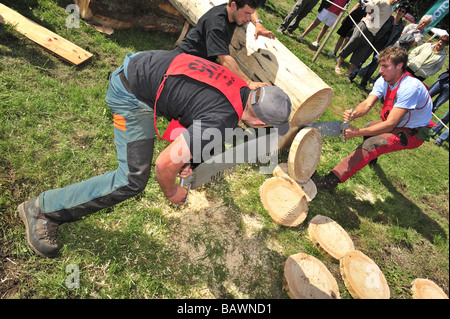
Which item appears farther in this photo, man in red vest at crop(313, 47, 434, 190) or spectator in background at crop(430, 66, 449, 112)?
spectator in background at crop(430, 66, 449, 112)

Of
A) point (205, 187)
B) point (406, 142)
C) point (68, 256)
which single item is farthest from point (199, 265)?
point (406, 142)

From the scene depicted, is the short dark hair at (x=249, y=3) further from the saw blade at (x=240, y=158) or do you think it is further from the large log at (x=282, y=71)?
the saw blade at (x=240, y=158)

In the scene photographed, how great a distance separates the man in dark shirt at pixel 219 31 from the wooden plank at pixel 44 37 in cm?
198

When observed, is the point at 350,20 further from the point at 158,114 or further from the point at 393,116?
the point at 158,114

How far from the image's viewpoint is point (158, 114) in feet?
8.29

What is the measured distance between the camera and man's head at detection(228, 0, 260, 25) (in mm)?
3389

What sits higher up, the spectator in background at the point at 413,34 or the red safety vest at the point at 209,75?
the spectator in background at the point at 413,34

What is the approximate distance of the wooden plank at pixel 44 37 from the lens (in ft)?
14.2

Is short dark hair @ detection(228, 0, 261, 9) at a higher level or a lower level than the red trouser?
higher

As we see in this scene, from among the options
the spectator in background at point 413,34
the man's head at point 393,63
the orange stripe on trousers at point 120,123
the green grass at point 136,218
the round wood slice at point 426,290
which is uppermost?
the spectator in background at point 413,34

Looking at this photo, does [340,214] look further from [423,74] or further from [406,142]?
Result: [423,74]

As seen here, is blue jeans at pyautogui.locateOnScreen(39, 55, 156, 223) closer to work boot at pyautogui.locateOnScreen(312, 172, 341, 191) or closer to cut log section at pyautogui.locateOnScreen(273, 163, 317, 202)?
cut log section at pyautogui.locateOnScreen(273, 163, 317, 202)

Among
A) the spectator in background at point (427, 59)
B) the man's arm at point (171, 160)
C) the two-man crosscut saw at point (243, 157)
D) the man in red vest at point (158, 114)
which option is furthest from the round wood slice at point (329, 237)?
the spectator in background at point (427, 59)

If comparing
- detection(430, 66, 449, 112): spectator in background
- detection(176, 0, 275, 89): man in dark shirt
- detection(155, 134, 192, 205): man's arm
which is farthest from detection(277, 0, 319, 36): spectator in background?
detection(155, 134, 192, 205): man's arm
